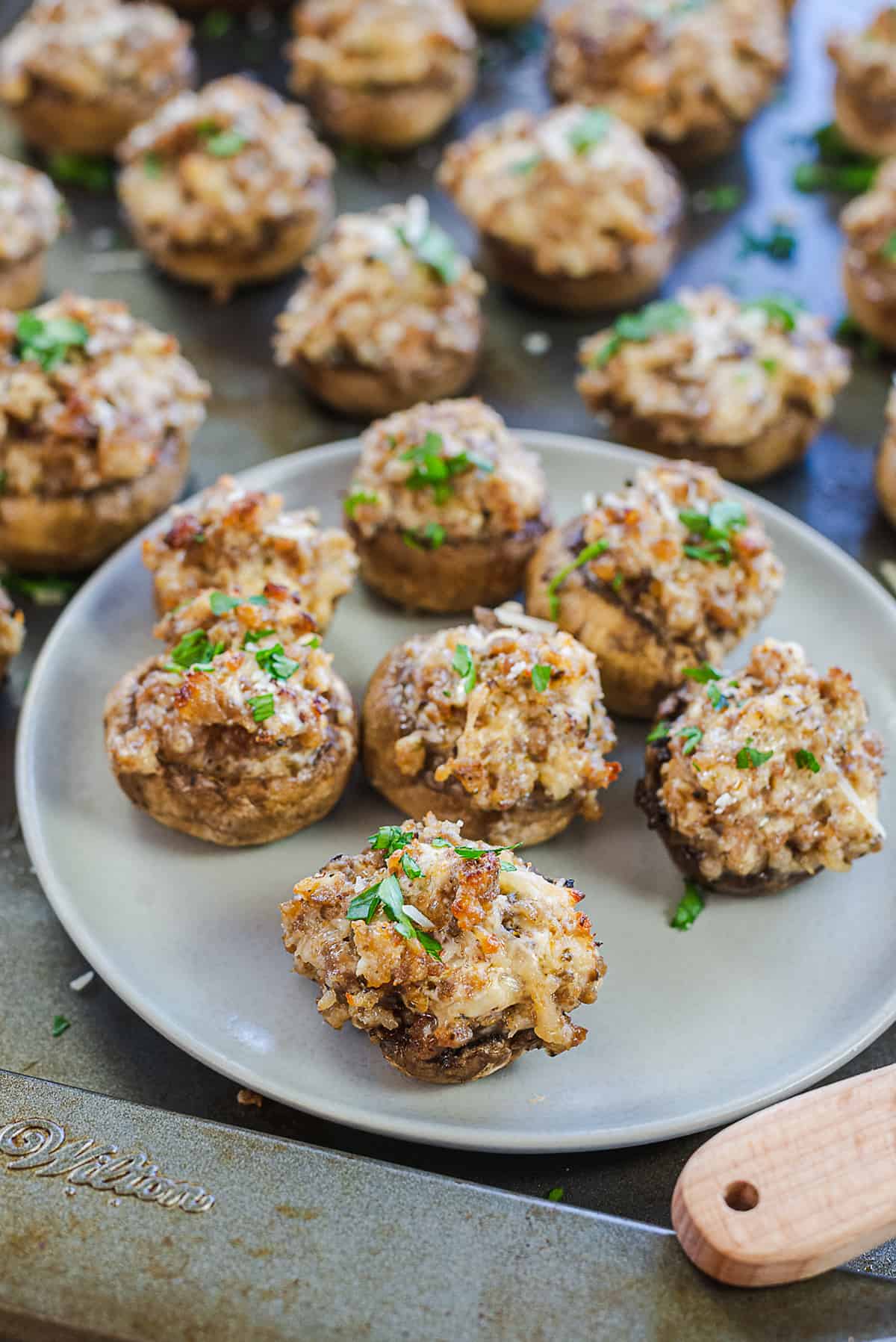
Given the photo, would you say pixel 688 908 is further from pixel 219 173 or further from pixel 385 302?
pixel 219 173

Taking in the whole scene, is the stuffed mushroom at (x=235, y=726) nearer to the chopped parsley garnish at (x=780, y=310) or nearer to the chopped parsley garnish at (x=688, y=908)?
the chopped parsley garnish at (x=688, y=908)

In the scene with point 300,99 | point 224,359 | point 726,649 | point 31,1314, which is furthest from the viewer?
point 300,99

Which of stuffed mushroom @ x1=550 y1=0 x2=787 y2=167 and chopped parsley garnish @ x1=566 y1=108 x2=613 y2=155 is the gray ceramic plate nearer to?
chopped parsley garnish @ x1=566 y1=108 x2=613 y2=155

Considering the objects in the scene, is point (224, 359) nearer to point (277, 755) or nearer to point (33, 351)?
point (33, 351)

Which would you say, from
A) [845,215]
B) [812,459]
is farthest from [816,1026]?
[845,215]

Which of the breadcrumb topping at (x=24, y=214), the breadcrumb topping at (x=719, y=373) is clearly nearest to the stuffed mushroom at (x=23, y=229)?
the breadcrumb topping at (x=24, y=214)

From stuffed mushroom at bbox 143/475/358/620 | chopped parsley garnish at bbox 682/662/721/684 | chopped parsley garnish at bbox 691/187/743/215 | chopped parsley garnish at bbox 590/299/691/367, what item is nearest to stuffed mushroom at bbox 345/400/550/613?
stuffed mushroom at bbox 143/475/358/620
